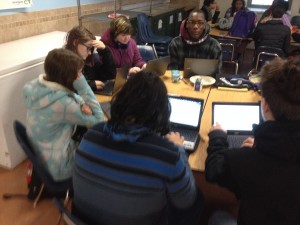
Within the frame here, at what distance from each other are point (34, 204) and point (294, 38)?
4371 millimetres

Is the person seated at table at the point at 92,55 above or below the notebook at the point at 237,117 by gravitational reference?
above

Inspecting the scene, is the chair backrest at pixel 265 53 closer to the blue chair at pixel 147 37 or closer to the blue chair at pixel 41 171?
the blue chair at pixel 147 37

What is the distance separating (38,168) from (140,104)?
73 centimetres

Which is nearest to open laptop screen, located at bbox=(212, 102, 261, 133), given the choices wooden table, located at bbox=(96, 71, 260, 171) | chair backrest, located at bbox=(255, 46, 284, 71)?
wooden table, located at bbox=(96, 71, 260, 171)

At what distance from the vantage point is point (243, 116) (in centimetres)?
172

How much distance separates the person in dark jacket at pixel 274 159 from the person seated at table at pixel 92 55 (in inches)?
57.5

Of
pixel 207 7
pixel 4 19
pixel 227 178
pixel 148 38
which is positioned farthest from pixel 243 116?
pixel 207 7

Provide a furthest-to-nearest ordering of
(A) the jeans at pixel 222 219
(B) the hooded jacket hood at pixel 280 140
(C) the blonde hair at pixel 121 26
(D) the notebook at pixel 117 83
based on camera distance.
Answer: (C) the blonde hair at pixel 121 26 → (D) the notebook at pixel 117 83 → (A) the jeans at pixel 222 219 → (B) the hooded jacket hood at pixel 280 140

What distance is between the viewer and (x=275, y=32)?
408cm

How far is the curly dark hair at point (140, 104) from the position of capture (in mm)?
1091

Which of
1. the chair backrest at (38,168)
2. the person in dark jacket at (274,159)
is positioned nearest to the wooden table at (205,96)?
the person in dark jacket at (274,159)

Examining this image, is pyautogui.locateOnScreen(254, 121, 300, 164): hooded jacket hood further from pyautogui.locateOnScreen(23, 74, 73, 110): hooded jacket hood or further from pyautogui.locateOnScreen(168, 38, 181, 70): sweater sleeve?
pyautogui.locateOnScreen(168, 38, 181, 70): sweater sleeve

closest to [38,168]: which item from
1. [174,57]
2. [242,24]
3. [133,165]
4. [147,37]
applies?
[133,165]

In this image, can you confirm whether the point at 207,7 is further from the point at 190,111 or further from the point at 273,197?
the point at 273,197
